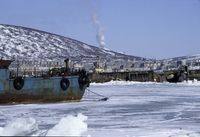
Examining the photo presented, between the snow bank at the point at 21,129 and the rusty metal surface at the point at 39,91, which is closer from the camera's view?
the snow bank at the point at 21,129

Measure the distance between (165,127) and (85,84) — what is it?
17927 millimetres

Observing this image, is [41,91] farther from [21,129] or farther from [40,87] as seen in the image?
[21,129]

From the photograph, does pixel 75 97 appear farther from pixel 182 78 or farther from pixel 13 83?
pixel 182 78

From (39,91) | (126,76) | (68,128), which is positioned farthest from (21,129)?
(126,76)

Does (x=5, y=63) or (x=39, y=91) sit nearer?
(x=5, y=63)

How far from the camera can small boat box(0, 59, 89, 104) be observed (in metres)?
27.6

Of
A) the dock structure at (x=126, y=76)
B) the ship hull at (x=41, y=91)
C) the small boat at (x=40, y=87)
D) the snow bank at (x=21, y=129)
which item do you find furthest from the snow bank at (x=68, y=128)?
the dock structure at (x=126, y=76)

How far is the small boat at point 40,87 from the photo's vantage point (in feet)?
90.7

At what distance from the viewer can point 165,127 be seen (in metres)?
13.8

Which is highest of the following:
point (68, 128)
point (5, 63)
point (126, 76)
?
point (5, 63)

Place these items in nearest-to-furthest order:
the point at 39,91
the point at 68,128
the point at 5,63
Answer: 1. the point at 68,128
2. the point at 5,63
3. the point at 39,91

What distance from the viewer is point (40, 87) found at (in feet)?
95.1

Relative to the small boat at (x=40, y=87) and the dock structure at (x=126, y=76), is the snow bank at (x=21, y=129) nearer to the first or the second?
the small boat at (x=40, y=87)

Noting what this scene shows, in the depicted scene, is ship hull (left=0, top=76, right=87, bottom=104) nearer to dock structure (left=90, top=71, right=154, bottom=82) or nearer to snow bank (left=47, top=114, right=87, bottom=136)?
snow bank (left=47, top=114, right=87, bottom=136)
